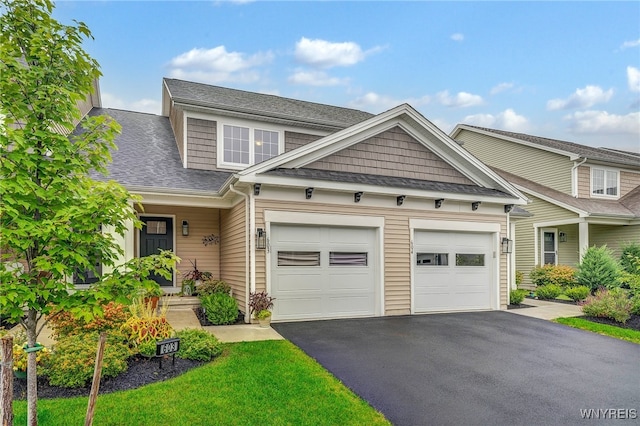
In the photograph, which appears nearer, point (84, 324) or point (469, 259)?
point (84, 324)

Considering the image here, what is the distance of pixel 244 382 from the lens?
477 cm

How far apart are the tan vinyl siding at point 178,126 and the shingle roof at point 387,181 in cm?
434

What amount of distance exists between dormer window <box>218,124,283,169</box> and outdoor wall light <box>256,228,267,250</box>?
3.73 meters

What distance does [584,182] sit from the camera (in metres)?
16.6

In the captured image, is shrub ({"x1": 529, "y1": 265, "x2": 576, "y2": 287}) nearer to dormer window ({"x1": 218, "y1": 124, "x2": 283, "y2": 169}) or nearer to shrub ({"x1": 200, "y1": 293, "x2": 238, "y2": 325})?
dormer window ({"x1": 218, "y1": 124, "x2": 283, "y2": 169})

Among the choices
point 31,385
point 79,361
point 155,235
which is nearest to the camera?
point 31,385

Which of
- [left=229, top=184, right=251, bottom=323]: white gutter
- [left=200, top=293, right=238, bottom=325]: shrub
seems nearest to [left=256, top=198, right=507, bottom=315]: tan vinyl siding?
[left=229, top=184, right=251, bottom=323]: white gutter

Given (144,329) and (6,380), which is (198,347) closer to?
(144,329)

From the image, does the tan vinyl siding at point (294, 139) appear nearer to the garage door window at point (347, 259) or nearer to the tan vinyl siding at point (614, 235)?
the garage door window at point (347, 259)

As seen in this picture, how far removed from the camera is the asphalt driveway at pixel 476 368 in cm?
422

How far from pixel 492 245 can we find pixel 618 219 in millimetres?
8432

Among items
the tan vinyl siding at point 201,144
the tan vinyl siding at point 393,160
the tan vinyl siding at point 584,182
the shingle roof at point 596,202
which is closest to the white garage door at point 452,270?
the tan vinyl siding at point 393,160

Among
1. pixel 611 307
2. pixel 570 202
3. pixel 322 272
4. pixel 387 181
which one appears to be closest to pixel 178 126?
pixel 322 272

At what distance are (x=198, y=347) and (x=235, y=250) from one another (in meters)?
4.22
